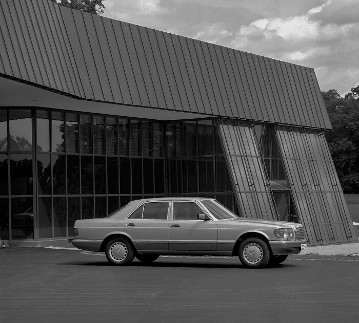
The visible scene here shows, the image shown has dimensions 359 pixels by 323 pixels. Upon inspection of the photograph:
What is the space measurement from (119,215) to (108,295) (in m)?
6.56

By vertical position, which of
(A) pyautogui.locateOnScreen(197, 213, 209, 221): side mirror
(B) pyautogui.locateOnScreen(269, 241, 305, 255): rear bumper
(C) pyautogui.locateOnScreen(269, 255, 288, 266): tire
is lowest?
(C) pyautogui.locateOnScreen(269, 255, 288, 266): tire

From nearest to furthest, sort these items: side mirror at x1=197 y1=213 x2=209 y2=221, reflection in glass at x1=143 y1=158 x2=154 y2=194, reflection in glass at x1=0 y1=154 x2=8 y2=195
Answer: side mirror at x1=197 y1=213 x2=209 y2=221 → reflection in glass at x1=0 y1=154 x2=8 y2=195 → reflection in glass at x1=143 y1=158 x2=154 y2=194

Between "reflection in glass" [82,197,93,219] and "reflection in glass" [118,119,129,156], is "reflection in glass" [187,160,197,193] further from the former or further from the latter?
"reflection in glass" [82,197,93,219]

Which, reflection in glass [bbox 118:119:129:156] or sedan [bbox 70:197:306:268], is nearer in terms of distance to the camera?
sedan [bbox 70:197:306:268]

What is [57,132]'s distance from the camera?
29500 mm

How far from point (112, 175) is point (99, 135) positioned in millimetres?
1692

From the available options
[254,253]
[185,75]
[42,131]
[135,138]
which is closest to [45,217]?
[42,131]

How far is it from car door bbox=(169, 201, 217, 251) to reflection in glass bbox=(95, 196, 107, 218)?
479 inches

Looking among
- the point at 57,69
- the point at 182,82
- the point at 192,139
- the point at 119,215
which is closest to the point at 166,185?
the point at 192,139

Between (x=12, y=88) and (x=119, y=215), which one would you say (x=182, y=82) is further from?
(x=119, y=215)

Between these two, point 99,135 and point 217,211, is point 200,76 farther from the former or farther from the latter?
point 217,211

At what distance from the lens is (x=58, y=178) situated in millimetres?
29453

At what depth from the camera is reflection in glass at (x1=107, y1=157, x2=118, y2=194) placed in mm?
32031

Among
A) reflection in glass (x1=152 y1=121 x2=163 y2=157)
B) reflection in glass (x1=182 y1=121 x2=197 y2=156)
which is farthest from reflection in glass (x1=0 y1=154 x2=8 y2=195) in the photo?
reflection in glass (x1=182 y1=121 x2=197 y2=156)
